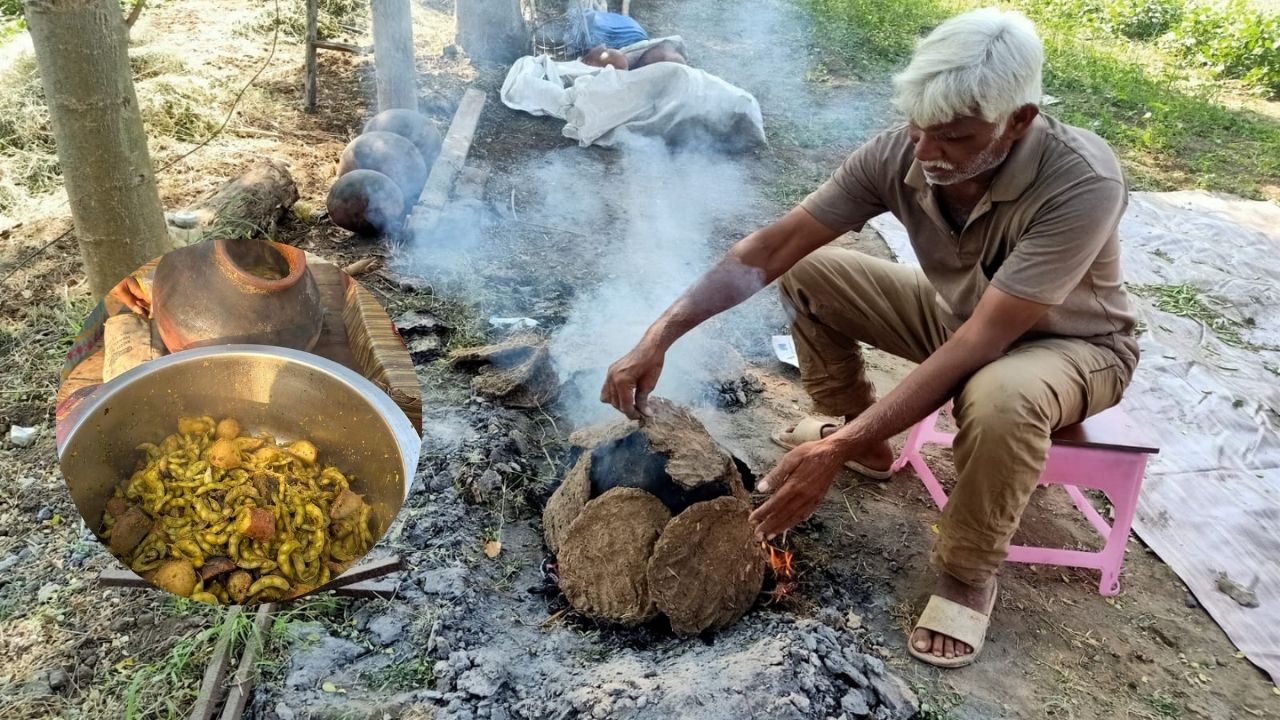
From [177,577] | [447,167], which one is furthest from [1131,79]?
[177,577]

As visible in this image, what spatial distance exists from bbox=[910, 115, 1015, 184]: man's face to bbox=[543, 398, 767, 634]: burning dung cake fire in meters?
1.20

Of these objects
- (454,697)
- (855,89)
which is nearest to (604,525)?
(454,697)

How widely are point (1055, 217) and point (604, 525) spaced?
1745 mm

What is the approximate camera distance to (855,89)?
28.4 ft

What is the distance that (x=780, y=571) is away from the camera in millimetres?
2908

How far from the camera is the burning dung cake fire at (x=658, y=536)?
262 centimetres

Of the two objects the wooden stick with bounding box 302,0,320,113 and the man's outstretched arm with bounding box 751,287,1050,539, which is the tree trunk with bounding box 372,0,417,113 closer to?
the wooden stick with bounding box 302,0,320,113

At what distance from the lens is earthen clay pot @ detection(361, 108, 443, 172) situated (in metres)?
5.48

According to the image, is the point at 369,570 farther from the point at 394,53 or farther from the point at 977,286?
the point at 394,53

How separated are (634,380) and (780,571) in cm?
86

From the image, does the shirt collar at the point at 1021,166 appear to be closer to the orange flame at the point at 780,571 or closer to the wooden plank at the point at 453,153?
the orange flame at the point at 780,571

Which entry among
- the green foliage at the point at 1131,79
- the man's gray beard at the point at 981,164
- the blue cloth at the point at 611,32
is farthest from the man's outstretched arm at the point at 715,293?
the blue cloth at the point at 611,32

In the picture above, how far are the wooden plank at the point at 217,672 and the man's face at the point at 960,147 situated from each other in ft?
8.11

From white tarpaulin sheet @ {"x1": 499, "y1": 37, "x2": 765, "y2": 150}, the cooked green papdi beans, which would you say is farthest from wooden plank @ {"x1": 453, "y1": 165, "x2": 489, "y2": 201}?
the cooked green papdi beans
